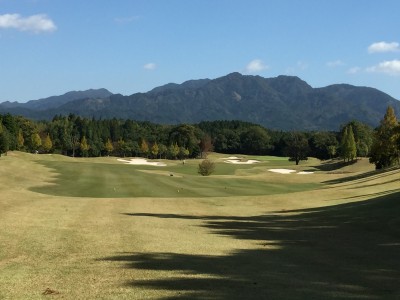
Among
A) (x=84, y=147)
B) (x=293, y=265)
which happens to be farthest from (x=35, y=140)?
(x=293, y=265)

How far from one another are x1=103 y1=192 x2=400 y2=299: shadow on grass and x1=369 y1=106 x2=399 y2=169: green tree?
69761 mm

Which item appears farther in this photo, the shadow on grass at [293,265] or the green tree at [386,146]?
the green tree at [386,146]

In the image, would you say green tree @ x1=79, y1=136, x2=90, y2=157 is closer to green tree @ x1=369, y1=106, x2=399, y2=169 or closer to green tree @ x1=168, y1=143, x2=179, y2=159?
green tree @ x1=168, y1=143, x2=179, y2=159

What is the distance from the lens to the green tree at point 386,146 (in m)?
92.8

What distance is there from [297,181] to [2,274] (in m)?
76.3

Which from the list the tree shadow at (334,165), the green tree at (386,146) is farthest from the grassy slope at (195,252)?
the tree shadow at (334,165)

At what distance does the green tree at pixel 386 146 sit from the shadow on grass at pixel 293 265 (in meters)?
69.8

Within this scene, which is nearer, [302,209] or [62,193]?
[302,209]

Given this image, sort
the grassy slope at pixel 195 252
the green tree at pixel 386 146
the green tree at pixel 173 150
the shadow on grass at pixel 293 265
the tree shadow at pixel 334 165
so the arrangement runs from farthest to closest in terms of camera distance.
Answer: the green tree at pixel 173 150 → the tree shadow at pixel 334 165 → the green tree at pixel 386 146 → the grassy slope at pixel 195 252 → the shadow on grass at pixel 293 265

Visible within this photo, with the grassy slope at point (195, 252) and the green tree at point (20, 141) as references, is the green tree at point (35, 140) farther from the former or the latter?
the grassy slope at point (195, 252)

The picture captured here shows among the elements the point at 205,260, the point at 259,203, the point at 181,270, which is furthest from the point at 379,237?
the point at 259,203

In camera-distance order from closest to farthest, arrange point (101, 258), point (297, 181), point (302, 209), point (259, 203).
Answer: point (101, 258)
point (302, 209)
point (259, 203)
point (297, 181)

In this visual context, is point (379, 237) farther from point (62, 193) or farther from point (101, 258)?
point (62, 193)

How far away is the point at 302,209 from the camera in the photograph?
41.6 m
